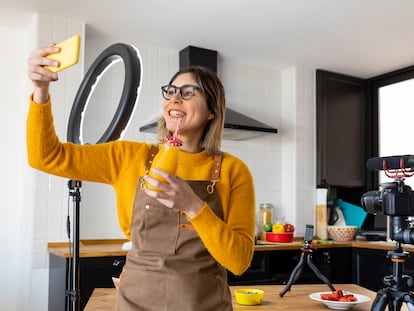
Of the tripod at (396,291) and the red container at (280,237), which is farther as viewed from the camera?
the red container at (280,237)

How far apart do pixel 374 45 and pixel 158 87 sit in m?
1.77

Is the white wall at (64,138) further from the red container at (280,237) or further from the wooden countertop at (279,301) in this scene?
the wooden countertop at (279,301)

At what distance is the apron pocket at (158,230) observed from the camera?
121 cm

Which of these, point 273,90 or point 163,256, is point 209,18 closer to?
point 273,90

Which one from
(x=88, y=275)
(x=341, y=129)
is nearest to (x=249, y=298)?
(x=88, y=275)

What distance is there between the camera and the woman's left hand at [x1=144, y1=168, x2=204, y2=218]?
0.94 meters

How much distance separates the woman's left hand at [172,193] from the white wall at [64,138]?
8.32ft

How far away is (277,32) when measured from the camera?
3721 millimetres

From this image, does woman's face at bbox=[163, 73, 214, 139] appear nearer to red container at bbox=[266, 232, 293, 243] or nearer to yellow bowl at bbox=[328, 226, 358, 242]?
red container at bbox=[266, 232, 293, 243]

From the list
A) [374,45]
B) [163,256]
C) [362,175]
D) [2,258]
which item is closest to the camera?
[163,256]

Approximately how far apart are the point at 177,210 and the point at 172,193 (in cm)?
20

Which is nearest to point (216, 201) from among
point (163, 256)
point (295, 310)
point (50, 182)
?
point (163, 256)

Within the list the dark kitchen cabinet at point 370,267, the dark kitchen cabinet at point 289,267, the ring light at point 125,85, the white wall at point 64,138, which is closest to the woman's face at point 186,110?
the ring light at point 125,85

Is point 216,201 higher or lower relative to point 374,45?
lower
